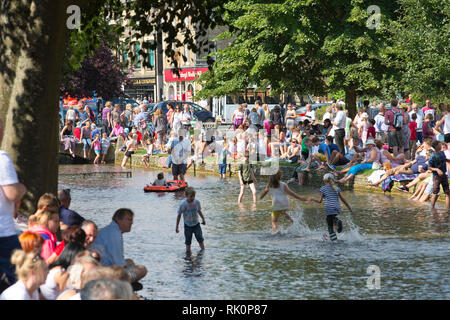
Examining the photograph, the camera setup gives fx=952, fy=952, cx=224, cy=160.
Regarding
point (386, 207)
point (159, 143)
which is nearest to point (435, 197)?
point (386, 207)

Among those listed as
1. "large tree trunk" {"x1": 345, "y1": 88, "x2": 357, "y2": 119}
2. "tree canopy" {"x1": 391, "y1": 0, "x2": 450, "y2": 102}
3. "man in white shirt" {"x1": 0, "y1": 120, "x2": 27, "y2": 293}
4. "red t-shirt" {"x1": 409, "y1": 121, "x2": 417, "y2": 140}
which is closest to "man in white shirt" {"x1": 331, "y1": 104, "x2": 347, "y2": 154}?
"red t-shirt" {"x1": 409, "y1": 121, "x2": 417, "y2": 140}

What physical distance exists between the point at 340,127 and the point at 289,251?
563 inches

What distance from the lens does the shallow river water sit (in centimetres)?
1234

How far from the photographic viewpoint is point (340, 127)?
2944cm

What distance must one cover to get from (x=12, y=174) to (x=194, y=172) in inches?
910

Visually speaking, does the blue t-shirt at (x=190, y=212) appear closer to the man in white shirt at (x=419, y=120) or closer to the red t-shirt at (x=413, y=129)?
the red t-shirt at (x=413, y=129)

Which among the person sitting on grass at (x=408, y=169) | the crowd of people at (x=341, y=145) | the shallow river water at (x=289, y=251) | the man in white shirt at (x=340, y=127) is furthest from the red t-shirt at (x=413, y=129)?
the shallow river water at (x=289, y=251)

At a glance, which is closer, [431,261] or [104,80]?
[431,261]

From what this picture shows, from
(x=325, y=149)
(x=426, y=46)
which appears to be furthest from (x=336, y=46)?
(x=325, y=149)

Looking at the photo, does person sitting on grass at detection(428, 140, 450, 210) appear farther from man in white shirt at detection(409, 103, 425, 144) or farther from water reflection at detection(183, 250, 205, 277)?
man in white shirt at detection(409, 103, 425, 144)

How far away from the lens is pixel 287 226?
61.0 feet

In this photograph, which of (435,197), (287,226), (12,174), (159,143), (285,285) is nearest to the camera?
(12,174)

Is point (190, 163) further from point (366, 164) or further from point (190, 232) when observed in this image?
point (190, 232)
